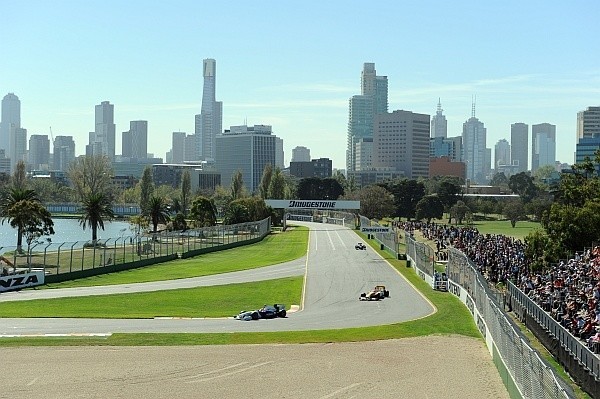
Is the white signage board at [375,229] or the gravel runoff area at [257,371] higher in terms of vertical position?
the white signage board at [375,229]

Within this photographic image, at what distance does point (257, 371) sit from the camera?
3198 cm

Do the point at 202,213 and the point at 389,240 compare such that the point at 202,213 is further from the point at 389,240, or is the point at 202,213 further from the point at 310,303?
the point at 310,303

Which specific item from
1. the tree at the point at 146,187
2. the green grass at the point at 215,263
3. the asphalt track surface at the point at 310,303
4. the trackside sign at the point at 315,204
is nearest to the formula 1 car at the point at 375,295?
the asphalt track surface at the point at 310,303

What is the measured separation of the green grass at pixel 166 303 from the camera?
48125mm

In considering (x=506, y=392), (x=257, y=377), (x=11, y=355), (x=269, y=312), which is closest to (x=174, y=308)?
(x=269, y=312)

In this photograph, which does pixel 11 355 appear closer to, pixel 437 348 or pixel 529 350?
Result: pixel 437 348

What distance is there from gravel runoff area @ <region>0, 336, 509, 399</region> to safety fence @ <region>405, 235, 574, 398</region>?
1025mm

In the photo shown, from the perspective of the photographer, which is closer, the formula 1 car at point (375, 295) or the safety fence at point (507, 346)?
the safety fence at point (507, 346)

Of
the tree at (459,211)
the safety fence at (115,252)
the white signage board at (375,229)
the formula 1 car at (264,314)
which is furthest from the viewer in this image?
the tree at (459,211)

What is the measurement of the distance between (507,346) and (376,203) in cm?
15360

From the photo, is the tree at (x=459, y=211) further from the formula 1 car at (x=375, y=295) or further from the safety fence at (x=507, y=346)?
the formula 1 car at (x=375, y=295)

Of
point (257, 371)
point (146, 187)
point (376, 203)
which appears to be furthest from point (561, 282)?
point (146, 187)

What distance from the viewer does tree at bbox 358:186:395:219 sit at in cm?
18150

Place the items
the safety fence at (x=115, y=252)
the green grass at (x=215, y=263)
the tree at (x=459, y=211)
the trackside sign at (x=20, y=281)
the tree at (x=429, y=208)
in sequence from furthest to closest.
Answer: the tree at (x=429, y=208), the tree at (x=459, y=211), the green grass at (x=215, y=263), the safety fence at (x=115, y=252), the trackside sign at (x=20, y=281)
